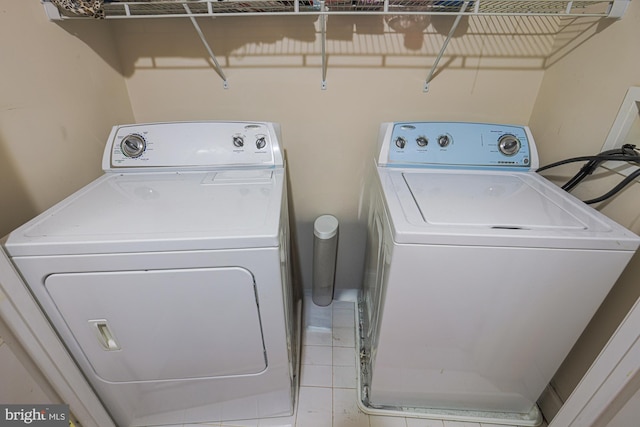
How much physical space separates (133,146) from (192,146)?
262mm

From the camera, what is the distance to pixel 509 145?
4.34 feet

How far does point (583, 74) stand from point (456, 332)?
1.19 meters

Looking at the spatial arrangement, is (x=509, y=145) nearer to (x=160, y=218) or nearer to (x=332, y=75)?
(x=332, y=75)

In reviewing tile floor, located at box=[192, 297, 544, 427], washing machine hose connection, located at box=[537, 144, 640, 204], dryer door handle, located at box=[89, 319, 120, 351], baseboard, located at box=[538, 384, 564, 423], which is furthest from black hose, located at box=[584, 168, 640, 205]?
dryer door handle, located at box=[89, 319, 120, 351]

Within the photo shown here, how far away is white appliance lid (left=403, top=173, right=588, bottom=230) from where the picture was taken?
0.91m

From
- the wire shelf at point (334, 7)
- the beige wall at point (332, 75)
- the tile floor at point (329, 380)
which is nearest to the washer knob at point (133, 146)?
the beige wall at point (332, 75)

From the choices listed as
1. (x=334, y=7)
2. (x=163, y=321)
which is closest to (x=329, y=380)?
(x=163, y=321)

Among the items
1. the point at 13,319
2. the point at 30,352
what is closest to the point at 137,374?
the point at 30,352

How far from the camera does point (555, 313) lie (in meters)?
1.00

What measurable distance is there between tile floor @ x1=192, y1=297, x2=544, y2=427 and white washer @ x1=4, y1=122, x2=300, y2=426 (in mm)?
147

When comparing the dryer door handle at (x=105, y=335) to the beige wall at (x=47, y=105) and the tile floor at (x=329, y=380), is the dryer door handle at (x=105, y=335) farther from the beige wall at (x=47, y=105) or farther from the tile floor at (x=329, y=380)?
the tile floor at (x=329, y=380)

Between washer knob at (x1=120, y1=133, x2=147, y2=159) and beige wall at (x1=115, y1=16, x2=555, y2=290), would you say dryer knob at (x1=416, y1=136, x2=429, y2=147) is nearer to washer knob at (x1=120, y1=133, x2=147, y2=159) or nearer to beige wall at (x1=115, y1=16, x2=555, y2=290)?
beige wall at (x1=115, y1=16, x2=555, y2=290)

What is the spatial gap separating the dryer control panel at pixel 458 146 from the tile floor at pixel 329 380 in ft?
3.68

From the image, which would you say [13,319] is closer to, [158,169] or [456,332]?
[158,169]
